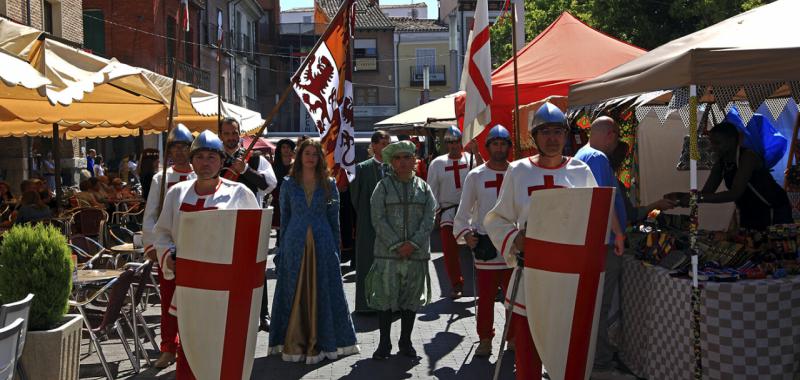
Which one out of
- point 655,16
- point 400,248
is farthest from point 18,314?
point 655,16

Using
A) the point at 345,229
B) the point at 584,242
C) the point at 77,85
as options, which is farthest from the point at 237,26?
the point at 584,242

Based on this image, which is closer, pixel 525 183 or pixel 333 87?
pixel 525 183

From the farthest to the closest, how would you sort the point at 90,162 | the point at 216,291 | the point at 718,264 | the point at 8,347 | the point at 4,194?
the point at 90,162, the point at 4,194, the point at 718,264, the point at 216,291, the point at 8,347

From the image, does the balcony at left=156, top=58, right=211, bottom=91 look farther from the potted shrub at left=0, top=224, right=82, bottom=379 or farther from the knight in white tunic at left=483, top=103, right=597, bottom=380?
the knight in white tunic at left=483, top=103, right=597, bottom=380

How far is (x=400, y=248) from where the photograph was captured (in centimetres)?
759

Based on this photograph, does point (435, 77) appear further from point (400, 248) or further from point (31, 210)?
point (400, 248)

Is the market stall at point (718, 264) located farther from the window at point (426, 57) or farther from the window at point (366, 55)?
the window at point (366, 55)

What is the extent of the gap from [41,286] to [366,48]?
5997 cm

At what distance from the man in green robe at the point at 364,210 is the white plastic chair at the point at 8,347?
5368mm

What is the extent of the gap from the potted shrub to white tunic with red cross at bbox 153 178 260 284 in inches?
25.9

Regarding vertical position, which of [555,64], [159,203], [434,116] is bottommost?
[159,203]

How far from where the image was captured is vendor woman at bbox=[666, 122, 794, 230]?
21.9 feet

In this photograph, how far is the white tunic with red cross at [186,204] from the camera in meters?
5.80

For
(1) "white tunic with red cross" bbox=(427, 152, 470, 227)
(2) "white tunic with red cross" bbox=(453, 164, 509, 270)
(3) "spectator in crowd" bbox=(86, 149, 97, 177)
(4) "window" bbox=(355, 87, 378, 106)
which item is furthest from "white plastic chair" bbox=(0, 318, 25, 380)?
(4) "window" bbox=(355, 87, 378, 106)
